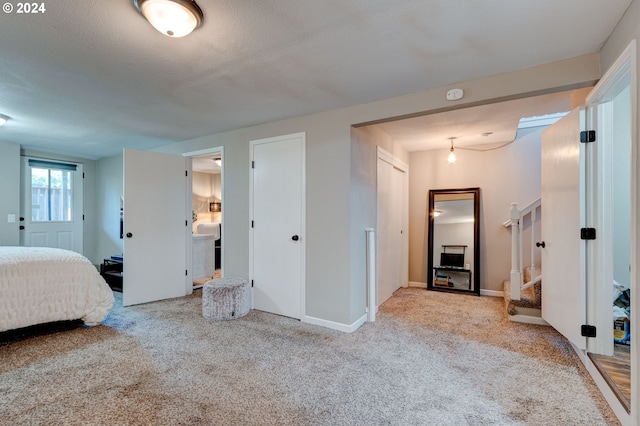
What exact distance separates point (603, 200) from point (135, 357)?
3738 millimetres

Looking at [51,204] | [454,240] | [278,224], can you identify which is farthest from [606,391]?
[51,204]

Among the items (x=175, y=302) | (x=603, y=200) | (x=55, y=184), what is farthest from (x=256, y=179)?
(x=55, y=184)

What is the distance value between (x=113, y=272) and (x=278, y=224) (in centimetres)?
308

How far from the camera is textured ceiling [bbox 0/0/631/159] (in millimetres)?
1613

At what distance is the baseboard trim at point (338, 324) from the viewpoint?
3.00 meters

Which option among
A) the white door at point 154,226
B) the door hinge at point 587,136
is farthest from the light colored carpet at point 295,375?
the door hinge at point 587,136

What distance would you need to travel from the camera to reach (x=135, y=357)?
241cm

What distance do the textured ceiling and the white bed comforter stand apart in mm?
1543

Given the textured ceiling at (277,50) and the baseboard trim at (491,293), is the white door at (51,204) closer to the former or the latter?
the textured ceiling at (277,50)

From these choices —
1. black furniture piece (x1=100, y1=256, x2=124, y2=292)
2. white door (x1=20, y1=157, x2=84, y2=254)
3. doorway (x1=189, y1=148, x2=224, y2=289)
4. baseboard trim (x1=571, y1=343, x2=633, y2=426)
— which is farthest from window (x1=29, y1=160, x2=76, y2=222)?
baseboard trim (x1=571, y1=343, x2=633, y2=426)

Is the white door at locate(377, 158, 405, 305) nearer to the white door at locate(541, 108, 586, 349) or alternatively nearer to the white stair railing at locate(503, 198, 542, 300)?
the white stair railing at locate(503, 198, 542, 300)

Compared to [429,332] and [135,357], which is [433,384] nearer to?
[429,332]

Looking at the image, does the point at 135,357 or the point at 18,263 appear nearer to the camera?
the point at 135,357

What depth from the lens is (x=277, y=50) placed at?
1.99 m
